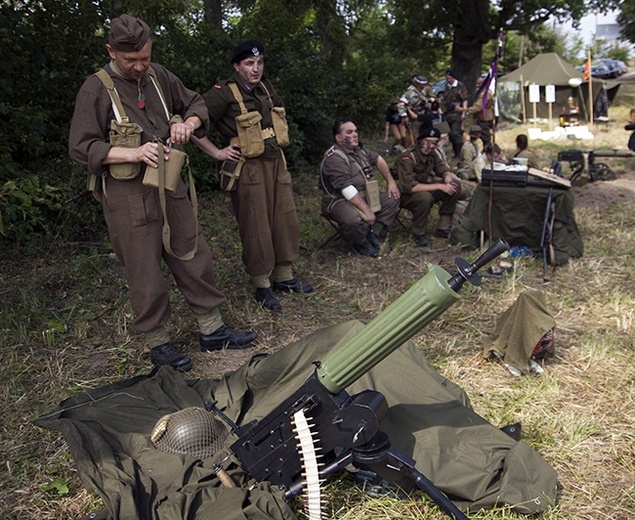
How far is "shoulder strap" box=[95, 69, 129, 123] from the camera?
3495 mm

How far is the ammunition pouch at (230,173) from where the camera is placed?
4.73m

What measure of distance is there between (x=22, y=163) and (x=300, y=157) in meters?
4.71

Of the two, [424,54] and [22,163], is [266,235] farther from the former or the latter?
[424,54]

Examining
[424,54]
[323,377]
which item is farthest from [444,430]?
[424,54]

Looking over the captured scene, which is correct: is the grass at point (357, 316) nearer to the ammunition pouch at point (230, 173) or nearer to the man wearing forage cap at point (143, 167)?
the man wearing forage cap at point (143, 167)

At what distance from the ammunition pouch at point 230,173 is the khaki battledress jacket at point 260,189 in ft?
0.12

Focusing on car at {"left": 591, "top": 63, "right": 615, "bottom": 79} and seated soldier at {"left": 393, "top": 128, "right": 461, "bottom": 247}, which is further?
car at {"left": 591, "top": 63, "right": 615, "bottom": 79}

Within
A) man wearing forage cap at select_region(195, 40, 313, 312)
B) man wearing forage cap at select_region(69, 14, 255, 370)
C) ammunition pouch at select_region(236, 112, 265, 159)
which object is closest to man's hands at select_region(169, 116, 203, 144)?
man wearing forage cap at select_region(69, 14, 255, 370)

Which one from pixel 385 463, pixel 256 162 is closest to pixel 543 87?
pixel 256 162

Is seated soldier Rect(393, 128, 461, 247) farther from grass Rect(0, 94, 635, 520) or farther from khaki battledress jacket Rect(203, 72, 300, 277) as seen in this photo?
khaki battledress jacket Rect(203, 72, 300, 277)

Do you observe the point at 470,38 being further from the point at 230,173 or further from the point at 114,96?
the point at 114,96

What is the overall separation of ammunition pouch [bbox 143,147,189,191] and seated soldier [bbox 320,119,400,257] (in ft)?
9.11

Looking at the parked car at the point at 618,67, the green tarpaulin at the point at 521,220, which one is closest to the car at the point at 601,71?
the parked car at the point at 618,67

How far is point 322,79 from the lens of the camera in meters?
9.66
